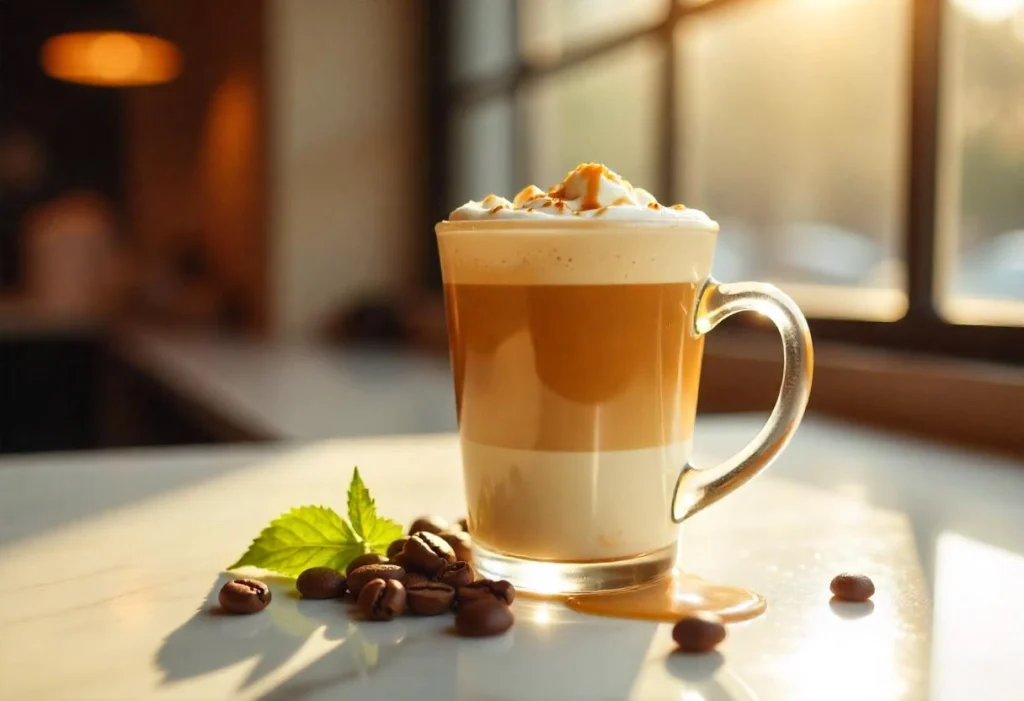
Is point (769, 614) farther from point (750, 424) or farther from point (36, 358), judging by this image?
point (36, 358)

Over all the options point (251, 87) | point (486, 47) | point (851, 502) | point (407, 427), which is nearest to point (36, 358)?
point (251, 87)

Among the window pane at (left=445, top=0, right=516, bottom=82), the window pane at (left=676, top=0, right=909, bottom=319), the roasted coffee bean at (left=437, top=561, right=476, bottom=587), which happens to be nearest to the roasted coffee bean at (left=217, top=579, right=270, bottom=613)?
the roasted coffee bean at (left=437, top=561, right=476, bottom=587)

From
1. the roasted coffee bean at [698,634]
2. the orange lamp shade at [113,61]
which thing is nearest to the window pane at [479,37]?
the orange lamp shade at [113,61]

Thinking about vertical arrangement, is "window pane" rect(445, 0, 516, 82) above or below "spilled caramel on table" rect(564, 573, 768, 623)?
above

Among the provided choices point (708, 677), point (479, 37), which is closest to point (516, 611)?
point (708, 677)

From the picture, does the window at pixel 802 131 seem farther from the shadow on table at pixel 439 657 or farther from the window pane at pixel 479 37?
the shadow on table at pixel 439 657

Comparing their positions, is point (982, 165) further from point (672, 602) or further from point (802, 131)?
point (672, 602)

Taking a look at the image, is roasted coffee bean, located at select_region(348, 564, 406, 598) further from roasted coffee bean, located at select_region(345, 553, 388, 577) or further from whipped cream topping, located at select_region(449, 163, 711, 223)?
whipped cream topping, located at select_region(449, 163, 711, 223)
